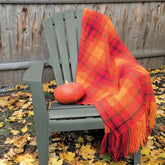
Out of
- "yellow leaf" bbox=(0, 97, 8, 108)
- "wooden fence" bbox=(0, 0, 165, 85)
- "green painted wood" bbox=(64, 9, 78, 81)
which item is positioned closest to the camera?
"green painted wood" bbox=(64, 9, 78, 81)

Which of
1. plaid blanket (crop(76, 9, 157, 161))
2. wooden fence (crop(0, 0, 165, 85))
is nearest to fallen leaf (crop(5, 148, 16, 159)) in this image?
plaid blanket (crop(76, 9, 157, 161))

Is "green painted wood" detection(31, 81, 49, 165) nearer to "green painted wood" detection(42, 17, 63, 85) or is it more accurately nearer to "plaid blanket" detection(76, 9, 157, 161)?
"plaid blanket" detection(76, 9, 157, 161)

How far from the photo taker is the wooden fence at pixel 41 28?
8.88 feet

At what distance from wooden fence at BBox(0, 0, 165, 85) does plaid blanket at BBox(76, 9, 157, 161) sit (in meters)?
0.84

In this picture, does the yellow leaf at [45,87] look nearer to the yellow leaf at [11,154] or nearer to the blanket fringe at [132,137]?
the yellow leaf at [11,154]

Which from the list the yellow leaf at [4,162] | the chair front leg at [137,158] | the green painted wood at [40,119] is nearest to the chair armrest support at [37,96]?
the green painted wood at [40,119]

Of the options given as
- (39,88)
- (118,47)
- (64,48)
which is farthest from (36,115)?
(118,47)

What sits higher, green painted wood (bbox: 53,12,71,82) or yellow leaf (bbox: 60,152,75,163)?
green painted wood (bbox: 53,12,71,82)

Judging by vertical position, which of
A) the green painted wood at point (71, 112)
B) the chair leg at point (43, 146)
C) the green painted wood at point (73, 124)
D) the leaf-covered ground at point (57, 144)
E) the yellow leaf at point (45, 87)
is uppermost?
the green painted wood at point (71, 112)

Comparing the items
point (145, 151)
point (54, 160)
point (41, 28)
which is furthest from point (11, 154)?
point (41, 28)

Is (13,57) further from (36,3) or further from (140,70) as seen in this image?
(140,70)

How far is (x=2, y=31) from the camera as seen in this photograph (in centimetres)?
270

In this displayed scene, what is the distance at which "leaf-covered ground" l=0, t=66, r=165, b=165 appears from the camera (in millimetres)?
1761

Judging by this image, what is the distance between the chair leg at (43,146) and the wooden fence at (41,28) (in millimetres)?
1611
